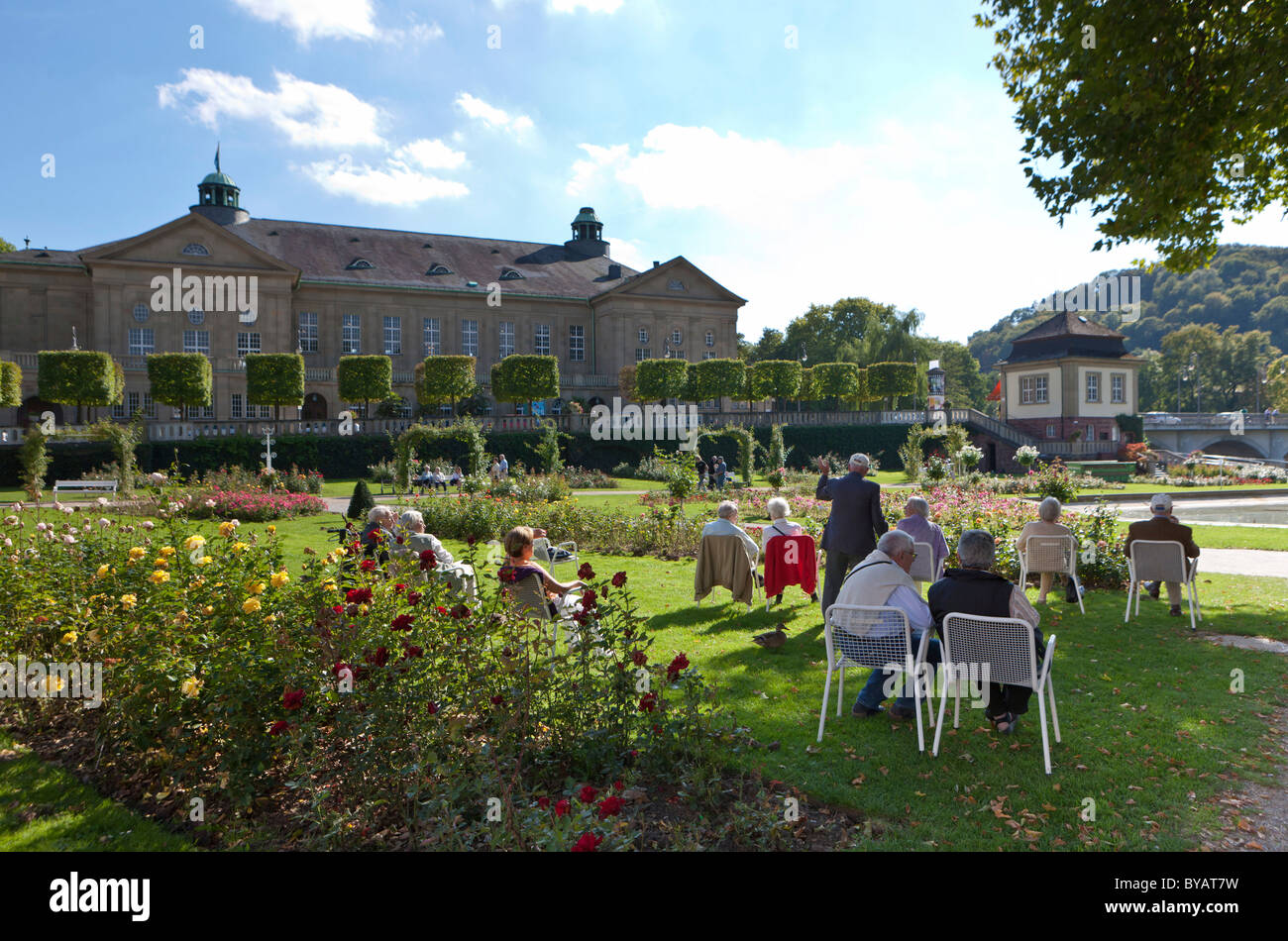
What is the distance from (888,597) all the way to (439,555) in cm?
390

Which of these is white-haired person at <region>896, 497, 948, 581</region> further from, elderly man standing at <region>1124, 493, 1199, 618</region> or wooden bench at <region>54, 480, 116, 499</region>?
wooden bench at <region>54, 480, 116, 499</region>

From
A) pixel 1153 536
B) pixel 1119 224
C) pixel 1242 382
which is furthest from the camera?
pixel 1242 382

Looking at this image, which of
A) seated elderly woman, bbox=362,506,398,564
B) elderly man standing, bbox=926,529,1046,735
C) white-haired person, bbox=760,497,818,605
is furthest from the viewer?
white-haired person, bbox=760,497,818,605

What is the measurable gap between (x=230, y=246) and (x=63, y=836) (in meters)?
45.7

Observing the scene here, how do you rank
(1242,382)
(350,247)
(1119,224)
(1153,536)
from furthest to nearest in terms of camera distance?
(1242,382) < (350,247) < (1119,224) < (1153,536)

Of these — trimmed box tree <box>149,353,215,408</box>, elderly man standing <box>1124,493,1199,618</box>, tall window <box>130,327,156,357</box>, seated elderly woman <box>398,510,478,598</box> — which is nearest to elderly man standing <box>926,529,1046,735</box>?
seated elderly woman <box>398,510,478,598</box>

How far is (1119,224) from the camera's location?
10.3 m

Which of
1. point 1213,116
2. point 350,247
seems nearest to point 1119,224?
point 1213,116

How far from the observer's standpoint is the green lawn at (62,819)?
12.2ft

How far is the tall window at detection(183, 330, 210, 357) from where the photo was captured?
43.4m

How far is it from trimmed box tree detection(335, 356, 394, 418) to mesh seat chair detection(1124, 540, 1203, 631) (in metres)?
35.0

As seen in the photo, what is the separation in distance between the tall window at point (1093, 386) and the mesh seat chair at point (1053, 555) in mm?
49109

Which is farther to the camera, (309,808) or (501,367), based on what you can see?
(501,367)
